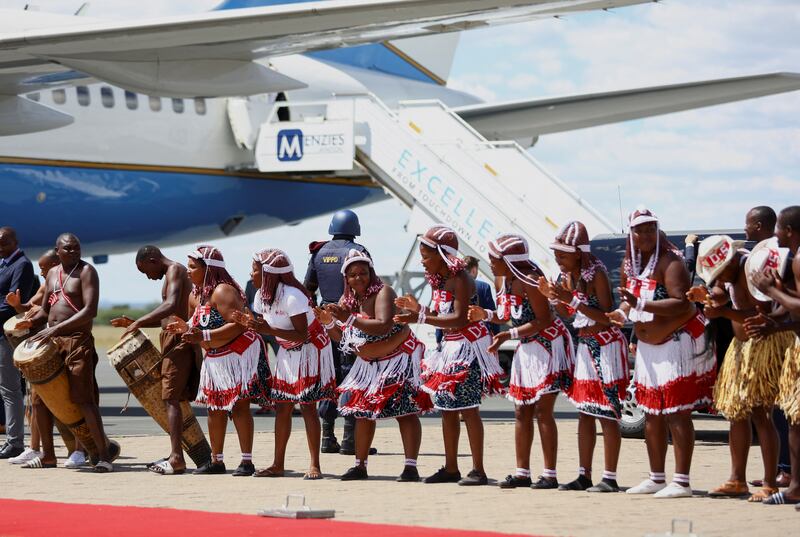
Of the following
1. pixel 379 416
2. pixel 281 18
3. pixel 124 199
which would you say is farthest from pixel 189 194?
pixel 379 416

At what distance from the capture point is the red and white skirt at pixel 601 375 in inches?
345

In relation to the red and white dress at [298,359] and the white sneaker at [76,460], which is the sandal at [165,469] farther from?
the red and white dress at [298,359]

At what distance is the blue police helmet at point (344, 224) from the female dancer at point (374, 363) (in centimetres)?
217

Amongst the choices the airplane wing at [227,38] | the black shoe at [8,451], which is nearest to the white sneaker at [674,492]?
the black shoe at [8,451]

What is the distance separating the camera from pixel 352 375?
966 centimetres

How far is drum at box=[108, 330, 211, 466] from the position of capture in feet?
34.5

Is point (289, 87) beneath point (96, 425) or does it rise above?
above

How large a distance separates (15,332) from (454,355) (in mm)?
4103

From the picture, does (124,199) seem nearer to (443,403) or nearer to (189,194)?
(189,194)

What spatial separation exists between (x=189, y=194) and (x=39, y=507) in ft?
48.7

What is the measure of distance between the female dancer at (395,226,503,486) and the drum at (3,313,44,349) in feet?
12.2

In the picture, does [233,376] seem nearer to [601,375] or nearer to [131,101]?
[601,375]

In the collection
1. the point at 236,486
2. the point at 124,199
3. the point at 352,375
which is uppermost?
the point at 124,199

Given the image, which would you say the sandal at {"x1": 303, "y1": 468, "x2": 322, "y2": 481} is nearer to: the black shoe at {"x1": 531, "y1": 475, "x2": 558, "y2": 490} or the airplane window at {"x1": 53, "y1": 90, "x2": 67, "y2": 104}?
the black shoe at {"x1": 531, "y1": 475, "x2": 558, "y2": 490}
